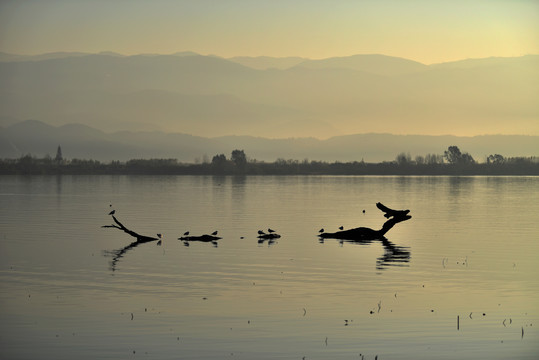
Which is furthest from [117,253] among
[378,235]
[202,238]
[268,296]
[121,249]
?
[378,235]

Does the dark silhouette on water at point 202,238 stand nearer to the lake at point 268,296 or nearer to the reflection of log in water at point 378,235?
the lake at point 268,296

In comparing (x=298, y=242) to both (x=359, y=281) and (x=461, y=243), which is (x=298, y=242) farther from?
(x=359, y=281)

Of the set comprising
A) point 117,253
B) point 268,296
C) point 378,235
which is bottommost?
point 268,296

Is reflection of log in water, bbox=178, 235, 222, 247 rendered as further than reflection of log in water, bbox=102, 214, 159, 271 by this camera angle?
Yes

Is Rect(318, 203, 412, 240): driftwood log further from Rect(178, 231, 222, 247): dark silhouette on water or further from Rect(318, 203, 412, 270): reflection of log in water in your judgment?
Rect(178, 231, 222, 247): dark silhouette on water

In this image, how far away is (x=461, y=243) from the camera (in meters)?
52.3

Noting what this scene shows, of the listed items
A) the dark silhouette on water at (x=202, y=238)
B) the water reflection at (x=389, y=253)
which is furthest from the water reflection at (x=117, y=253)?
the water reflection at (x=389, y=253)

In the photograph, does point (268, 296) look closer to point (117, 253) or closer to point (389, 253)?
point (117, 253)

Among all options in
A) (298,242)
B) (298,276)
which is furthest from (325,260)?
(298,242)

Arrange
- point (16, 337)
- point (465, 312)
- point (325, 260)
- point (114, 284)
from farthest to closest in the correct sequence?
1. point (325, 260)
2. point (114, 284)
3. point (465, 312)
4. point (16, 337)

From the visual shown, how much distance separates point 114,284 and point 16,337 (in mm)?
9642

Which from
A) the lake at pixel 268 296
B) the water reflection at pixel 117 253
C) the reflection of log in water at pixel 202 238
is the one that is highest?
the reflection of log in water at pixel 202 238

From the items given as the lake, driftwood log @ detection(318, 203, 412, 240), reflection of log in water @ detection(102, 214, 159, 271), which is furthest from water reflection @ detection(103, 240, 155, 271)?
driftwood log @ detection(318, 203, 412, 240)

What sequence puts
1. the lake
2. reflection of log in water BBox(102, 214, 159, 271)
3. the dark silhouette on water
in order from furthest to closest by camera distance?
1. the dark silhouette on water
2. reflection of log in water BBox(102, 214, 159, 271)
3. the lake
